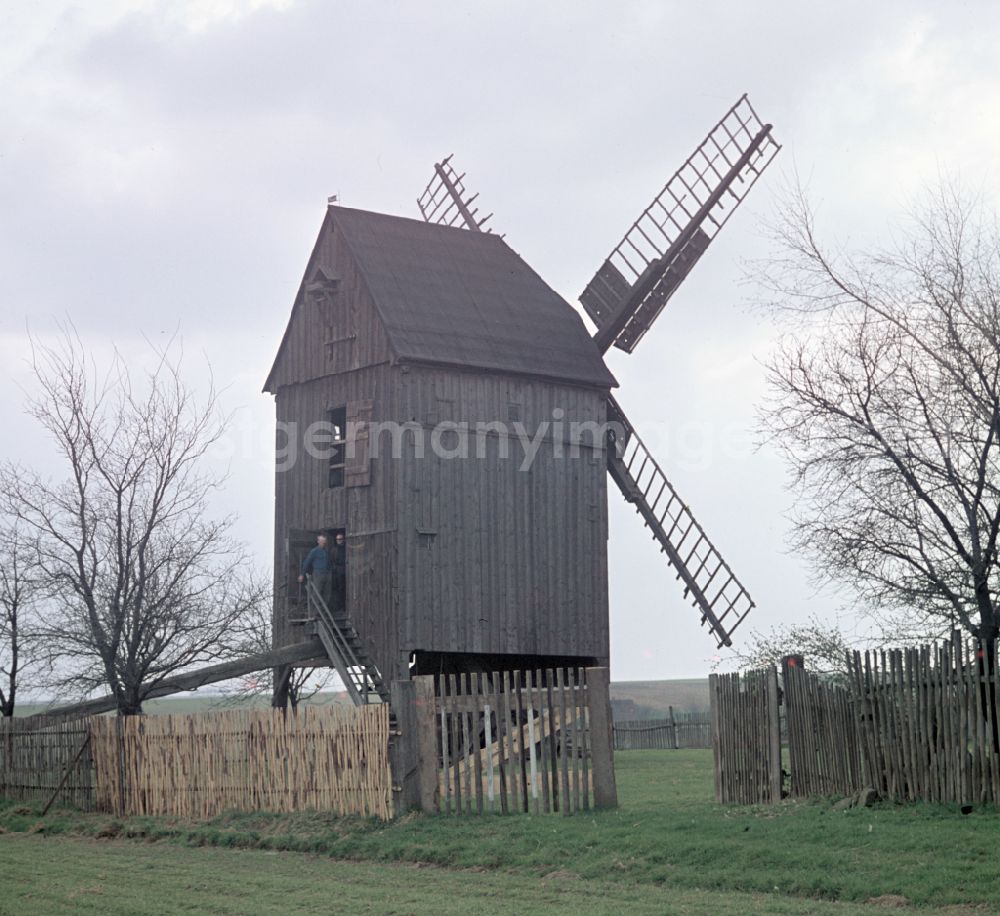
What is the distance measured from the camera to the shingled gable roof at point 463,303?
99.2 feet

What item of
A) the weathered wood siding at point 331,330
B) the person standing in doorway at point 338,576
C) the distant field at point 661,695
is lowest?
the distant field at point 661,695

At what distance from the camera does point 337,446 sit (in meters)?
31.0

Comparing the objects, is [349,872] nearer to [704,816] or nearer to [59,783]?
[704,816]

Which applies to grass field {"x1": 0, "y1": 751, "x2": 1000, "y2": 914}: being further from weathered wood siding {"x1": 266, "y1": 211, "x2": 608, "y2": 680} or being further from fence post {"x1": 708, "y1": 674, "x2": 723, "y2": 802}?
weathered wood siding {"x1": 266, "y1": 211, "x2": 608, "y2": 680}

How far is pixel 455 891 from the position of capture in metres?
14.0

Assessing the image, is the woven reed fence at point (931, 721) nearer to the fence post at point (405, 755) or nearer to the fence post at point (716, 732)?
the fence post at point (716, 732)

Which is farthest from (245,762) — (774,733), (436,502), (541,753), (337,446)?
(337,446)

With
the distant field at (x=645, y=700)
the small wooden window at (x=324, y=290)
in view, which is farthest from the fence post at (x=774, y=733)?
the distant field at (x=645, y=700)

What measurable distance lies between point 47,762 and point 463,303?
12756mm

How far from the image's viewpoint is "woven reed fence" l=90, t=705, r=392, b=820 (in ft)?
63.8

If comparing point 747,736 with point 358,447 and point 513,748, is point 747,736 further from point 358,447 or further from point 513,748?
point 358,447

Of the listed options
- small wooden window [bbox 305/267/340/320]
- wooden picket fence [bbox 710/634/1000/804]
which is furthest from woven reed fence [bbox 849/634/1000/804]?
small wooden window [bbox 305/267/340/320]

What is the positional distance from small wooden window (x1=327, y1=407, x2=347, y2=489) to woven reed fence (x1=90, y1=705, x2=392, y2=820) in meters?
8.06

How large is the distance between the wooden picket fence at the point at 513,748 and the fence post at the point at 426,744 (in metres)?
0.01
